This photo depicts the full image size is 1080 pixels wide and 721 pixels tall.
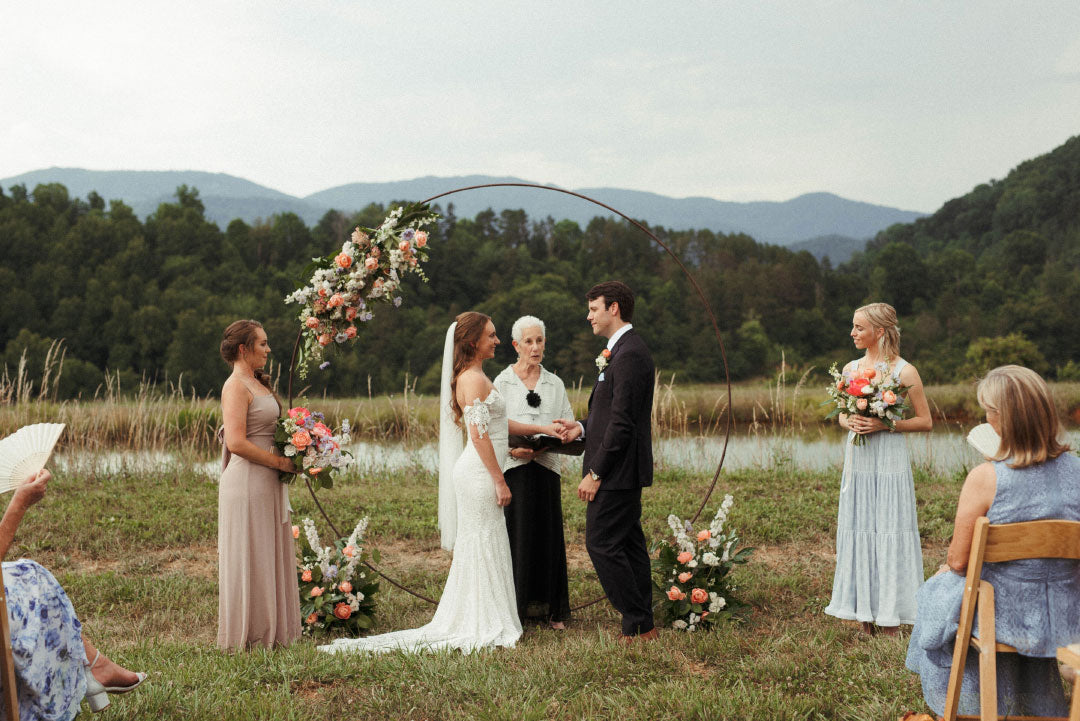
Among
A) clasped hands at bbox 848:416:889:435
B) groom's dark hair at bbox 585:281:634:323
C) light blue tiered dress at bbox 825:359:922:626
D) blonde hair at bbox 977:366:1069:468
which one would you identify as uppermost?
groom's dark hair at bbox 585:281:634:323

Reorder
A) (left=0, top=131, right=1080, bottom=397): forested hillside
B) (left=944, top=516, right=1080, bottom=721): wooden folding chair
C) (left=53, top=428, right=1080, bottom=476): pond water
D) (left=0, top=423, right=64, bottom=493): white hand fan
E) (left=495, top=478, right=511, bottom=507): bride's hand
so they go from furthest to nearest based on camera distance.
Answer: (left=0, top=131, right=1080, bottom=397): forested hillside
(left=53, top=428, right=1080, bottom=476): pond water
(left=495, top=478, right=511, bottom=507): bride's hand
(left=0, top=423, right=64, bottom=493): white hand fan
(left=944, top=516, right=1080, bottom=721): wooden folding chair

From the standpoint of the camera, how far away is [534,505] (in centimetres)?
601

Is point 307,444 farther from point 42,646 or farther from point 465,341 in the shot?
point 42,646

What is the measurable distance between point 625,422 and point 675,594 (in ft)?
4.11

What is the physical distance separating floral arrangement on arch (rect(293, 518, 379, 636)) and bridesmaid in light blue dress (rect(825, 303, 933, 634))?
303cm

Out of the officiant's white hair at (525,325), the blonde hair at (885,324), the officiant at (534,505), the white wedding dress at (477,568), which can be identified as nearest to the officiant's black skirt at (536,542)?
the officiant at (534,505)

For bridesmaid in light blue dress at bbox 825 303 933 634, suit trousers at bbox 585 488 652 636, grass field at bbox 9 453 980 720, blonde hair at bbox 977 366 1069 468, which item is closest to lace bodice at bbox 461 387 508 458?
suit trousers at bbox 585 488 652 636

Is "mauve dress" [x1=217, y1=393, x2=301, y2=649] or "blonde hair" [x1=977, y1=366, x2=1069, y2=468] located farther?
"mauve dress" [x1=217, y1=393, x2=301, y2=649]

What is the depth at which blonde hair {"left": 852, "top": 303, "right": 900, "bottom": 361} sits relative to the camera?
18.0 ft

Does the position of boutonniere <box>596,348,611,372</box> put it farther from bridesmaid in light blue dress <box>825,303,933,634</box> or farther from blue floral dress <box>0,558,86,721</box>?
blue floral dress <box>0,558,86,721</box>

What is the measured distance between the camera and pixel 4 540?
3.48 metres

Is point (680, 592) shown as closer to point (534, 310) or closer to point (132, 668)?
point (132, 668)

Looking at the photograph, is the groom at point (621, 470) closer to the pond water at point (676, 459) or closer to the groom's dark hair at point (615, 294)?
the groom's dark hair at point (615, 294)

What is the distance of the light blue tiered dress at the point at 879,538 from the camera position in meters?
5.42
